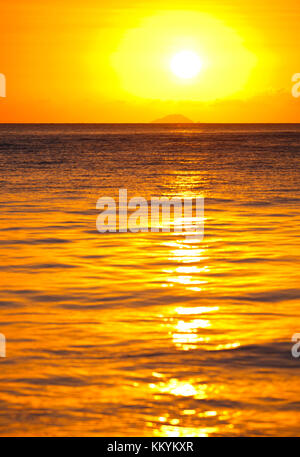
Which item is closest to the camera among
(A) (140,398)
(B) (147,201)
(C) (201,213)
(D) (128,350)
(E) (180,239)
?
(A) (140,398)

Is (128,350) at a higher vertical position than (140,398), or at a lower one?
higher

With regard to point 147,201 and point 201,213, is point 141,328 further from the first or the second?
point 147,201

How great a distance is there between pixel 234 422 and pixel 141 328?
3237 millimetres

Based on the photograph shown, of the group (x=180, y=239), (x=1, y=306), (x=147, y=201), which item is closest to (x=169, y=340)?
(x=1, y=306)

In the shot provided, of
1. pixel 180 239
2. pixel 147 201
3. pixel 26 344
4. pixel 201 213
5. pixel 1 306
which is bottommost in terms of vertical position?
pixel 26 344

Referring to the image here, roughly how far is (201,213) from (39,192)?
10192 millimetres

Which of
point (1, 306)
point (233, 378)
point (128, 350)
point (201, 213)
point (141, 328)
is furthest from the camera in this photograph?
point (201, 213)

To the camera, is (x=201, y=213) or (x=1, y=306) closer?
(x=1, y=306)

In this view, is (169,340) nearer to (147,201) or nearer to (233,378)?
(233,378)

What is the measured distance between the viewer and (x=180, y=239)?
1912cm

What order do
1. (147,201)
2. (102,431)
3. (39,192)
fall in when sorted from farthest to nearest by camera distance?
(39,192), (147,201), (102,431)

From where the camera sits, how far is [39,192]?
108 feet

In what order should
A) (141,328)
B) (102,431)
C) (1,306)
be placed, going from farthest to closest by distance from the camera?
1. (1,306)
2. (141,328)
3. (102,431)

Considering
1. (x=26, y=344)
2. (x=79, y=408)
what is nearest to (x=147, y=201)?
(x=26, y=344)
